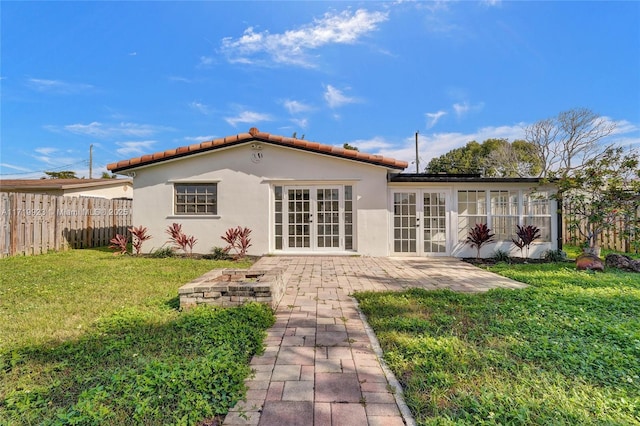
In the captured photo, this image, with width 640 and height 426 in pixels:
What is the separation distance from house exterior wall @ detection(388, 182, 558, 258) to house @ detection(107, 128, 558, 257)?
0.11ft

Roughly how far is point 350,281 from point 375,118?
540 inches

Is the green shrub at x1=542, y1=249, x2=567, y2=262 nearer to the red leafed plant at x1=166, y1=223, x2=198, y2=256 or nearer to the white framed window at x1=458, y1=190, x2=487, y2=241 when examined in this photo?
the white framed window at x1=458, y1=190, x2=487, y2=241

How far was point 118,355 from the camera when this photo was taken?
2.70 meters

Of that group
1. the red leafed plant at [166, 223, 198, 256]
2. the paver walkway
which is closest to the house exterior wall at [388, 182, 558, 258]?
the paver walkway

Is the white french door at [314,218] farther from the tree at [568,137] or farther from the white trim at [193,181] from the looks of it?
the tree at [568,137]

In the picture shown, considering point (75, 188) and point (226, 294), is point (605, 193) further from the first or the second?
point (75, 188)

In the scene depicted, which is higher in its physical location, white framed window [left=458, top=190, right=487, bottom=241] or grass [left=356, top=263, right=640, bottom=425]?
white framed window [left=458, top=190, right=487, bottom=241]

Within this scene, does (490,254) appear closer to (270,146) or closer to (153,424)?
(270,146)

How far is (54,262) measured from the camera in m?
8.09

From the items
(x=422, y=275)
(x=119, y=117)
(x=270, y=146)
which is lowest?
(x=422, y=275)

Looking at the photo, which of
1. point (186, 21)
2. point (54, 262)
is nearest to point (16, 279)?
point (54, 262)

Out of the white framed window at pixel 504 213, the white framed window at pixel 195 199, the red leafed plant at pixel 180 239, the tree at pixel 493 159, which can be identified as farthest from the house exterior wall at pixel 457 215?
the tree at pixel 493 159

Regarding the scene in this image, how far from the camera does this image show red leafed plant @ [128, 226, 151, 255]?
982 cm

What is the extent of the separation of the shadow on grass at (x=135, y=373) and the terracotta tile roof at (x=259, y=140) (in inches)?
271
